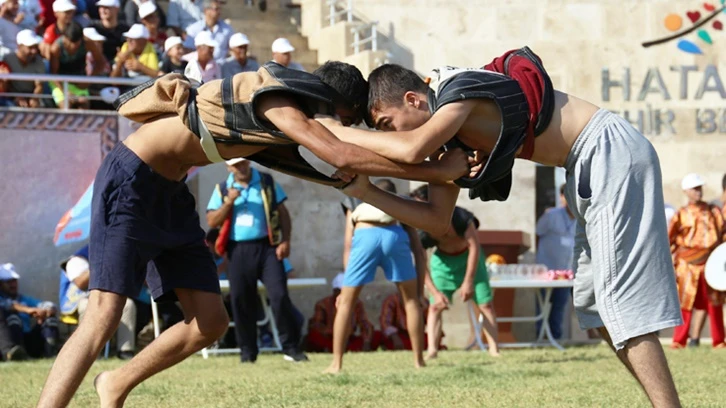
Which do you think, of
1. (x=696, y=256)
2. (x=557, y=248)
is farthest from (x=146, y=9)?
(x=696, y=256)

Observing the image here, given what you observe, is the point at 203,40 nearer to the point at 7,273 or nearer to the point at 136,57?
the point at 136,57

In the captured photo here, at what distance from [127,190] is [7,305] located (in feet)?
23.7

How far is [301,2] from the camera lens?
1802 cm

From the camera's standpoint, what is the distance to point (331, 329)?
1369 cm

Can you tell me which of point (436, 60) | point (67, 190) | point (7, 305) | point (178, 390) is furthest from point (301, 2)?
point (178, 390)

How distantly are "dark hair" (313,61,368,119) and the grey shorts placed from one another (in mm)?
886

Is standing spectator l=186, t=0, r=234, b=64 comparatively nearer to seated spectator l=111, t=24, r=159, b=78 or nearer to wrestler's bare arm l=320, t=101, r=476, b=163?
seated spectator l=111, t=24, r=159, b=78

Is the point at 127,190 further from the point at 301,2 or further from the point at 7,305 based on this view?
the point at 301,2

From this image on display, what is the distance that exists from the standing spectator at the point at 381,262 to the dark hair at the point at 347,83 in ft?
16.7

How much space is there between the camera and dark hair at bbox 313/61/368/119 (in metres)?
5.17

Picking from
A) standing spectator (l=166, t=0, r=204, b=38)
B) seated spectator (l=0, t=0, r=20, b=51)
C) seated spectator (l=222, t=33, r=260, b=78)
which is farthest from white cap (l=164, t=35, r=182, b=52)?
seated spectator (l=0, t=0, r=20, b=51)

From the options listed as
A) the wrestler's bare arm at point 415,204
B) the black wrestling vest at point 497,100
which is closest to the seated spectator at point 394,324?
the wrestler's bare arm at point 415,204

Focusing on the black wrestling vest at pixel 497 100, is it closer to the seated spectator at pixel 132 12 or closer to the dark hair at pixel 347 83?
the dark hair at pixel 347 83

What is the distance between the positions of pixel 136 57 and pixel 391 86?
383 inches
